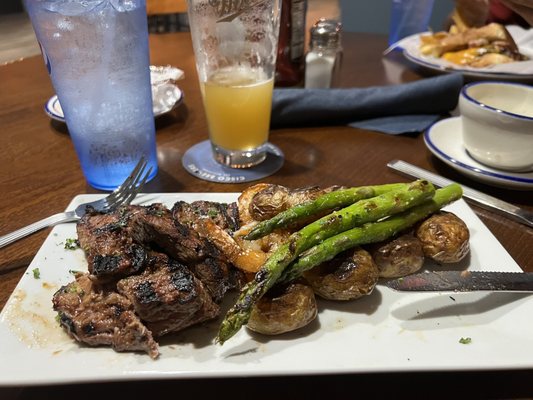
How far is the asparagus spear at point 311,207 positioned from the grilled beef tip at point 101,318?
1.24 feet

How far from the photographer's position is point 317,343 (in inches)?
41.8

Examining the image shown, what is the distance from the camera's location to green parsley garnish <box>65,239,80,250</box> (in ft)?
4.35

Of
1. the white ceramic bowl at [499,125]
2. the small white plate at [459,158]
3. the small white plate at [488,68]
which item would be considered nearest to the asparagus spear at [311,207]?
the small white plate at [459,158]

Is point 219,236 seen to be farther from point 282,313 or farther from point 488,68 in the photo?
point 488,68

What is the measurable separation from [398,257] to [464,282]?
176mm

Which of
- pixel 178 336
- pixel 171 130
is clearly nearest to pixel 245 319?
pixel 178 336

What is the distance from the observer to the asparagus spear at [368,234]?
1156 mm

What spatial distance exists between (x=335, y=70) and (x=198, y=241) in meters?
1.81

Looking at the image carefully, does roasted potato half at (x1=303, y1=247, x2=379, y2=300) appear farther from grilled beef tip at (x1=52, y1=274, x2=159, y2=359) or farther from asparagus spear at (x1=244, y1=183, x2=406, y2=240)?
grilled beef tip at (x1=52, y1=274, x2=159, y2=359)

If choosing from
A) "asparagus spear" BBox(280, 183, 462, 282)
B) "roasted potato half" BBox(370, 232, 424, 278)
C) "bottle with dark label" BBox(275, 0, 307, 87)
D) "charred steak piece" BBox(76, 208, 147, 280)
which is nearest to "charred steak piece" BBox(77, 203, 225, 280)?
"charred steak piece" BBox(76, 208, 147, 280)

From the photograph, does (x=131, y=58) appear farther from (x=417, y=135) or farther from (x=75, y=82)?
(x=417, y=135)

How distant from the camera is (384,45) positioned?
3916 mm

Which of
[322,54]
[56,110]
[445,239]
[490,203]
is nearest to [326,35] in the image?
Result: [322,54]

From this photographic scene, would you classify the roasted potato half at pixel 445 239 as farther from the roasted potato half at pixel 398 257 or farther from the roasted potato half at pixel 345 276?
the roasted potato half at pixel 345 276
